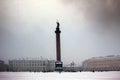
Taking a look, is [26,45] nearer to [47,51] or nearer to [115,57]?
[47,51]

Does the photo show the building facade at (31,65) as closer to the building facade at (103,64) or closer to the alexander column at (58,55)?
the alexander column at (58,55)

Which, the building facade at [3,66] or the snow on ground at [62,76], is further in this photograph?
the building facade at [3,66]

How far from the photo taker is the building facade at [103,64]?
448 cm

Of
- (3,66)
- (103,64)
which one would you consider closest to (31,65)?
(3,66)

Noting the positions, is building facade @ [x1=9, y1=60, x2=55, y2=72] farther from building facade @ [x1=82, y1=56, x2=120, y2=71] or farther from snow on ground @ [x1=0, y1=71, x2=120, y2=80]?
building facade @ [x1=82, y1=56, x2=120, y2=71]

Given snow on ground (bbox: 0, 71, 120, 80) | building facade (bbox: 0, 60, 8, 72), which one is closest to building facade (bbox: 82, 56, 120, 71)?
snow on ground (bbox: 0, 71, 120, 80)

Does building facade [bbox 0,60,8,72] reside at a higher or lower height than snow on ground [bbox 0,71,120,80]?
higher

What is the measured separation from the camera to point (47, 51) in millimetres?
4590

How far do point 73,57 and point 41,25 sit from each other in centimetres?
73

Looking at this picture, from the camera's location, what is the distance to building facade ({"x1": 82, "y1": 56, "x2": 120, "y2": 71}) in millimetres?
4477

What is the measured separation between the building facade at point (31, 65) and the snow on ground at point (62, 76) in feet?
0.22

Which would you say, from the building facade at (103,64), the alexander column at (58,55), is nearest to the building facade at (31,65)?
the alexander column at (58,55)

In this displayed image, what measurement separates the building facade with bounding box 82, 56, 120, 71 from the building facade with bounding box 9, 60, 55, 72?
0.55m

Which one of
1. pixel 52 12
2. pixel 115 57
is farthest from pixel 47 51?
pixel 115 57
